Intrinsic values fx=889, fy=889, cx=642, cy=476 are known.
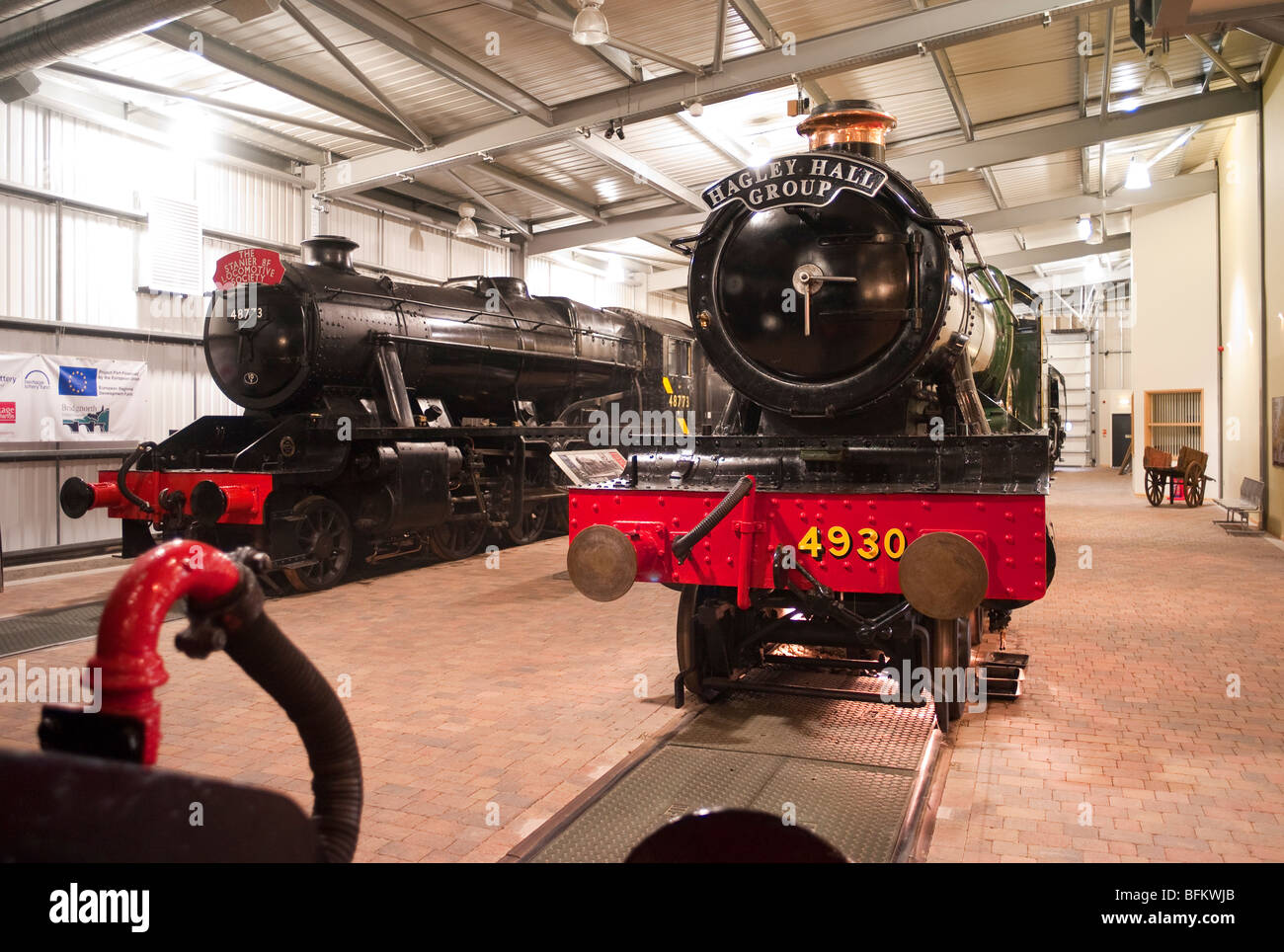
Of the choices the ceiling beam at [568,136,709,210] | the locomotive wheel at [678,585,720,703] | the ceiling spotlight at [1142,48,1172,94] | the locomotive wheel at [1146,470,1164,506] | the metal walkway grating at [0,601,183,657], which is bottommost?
the metal walkway grating at [0,601,183,657]

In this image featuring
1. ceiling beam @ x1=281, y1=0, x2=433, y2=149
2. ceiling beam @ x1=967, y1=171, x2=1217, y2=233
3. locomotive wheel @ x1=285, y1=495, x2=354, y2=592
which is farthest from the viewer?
ceiling beam @ x1=967, y1=171, x2=1217, y2=233

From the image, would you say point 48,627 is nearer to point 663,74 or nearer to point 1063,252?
point 663,74

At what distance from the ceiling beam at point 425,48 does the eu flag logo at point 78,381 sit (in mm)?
4730

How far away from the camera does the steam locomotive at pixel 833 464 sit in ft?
12.6

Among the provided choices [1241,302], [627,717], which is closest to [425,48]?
[627,717]

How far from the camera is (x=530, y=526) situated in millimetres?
11500

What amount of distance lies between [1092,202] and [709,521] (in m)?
15.2

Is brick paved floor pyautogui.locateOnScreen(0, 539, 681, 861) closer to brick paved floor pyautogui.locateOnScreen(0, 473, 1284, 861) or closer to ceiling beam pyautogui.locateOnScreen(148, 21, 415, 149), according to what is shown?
brick paved floor pyautogui.locateOnScreen(0, 473, 1284, 861)

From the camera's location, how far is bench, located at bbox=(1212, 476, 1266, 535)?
40.8ft

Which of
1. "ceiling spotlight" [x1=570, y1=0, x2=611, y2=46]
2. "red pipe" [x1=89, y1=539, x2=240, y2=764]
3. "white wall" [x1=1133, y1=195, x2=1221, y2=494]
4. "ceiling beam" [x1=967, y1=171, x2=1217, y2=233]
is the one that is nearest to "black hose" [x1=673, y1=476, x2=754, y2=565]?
"red pipe" [x1=89, y1=539, x2=240, y2=764]

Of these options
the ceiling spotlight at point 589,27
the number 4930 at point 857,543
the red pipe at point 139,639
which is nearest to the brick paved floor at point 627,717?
the number 4930 at point 857,543

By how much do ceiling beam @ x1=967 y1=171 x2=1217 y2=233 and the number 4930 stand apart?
1422cm
